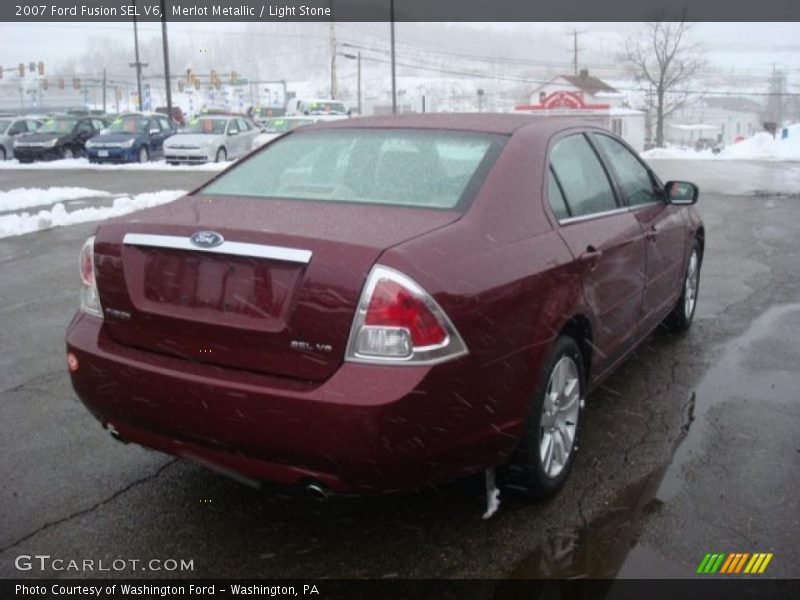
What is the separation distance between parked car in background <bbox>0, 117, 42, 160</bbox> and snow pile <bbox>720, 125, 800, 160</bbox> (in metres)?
25.5

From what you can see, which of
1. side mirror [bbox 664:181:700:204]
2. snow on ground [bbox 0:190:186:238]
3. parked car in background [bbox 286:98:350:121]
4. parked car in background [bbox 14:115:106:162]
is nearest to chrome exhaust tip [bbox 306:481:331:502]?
side mirror [bbox 664:181:700:204]

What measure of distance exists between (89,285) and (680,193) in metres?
3.57

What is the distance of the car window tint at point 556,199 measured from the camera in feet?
11.5

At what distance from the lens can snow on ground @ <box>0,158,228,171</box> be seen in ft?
73.2

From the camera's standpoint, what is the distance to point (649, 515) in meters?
3.24

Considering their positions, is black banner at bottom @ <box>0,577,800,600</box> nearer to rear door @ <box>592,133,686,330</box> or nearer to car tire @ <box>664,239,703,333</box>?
rear door @ <box>592,133,686,330</box>

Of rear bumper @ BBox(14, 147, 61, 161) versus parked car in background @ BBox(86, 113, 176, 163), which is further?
rear bumper @ BBox(14, 147, 61, 161)

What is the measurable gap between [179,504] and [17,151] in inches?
1023

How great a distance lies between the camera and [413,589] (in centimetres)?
273

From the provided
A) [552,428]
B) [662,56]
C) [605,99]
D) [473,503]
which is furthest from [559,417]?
[662,56]

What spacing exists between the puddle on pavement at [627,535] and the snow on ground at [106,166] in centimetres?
1899

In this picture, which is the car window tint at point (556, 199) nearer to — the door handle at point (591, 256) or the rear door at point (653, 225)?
the door handle at point (591, 256)

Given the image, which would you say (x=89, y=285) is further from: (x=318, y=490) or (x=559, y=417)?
(x=559, y=417)
